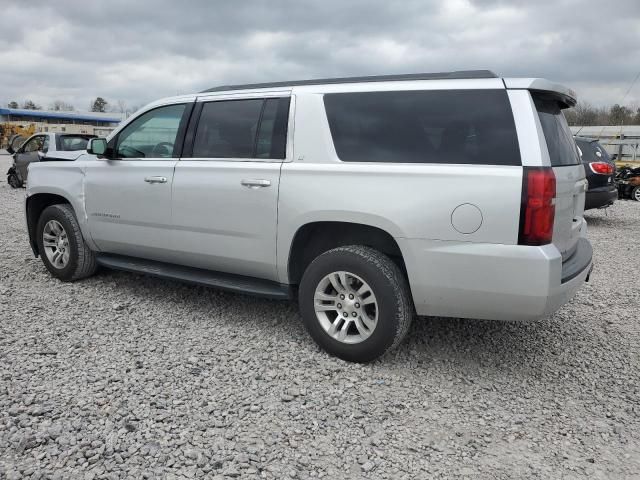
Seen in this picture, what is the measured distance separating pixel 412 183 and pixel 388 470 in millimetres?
1650

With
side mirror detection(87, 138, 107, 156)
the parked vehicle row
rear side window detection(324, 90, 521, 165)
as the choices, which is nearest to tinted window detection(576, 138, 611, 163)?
the parked vehicle row

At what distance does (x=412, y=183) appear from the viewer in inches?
131

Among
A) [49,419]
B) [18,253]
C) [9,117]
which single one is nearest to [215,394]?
[49,419]

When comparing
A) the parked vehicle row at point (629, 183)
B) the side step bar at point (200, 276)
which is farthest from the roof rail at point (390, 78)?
the parked vehicle row at point (629, 183)

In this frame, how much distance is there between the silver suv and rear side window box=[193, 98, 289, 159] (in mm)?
12

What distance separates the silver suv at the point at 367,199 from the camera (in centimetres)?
313

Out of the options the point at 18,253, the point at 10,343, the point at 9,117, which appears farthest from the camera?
the point at 9,117

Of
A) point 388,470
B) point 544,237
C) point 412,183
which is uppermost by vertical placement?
point 412,183

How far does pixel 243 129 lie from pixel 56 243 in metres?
2.67

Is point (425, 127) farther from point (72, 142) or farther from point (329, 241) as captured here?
point (72, 142)

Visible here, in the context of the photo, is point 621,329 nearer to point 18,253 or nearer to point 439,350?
point 439,350

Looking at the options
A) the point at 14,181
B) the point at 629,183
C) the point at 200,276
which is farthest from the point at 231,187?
the point at 14,181

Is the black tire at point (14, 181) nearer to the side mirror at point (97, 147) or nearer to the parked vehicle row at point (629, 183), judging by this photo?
the side mirror at point (97, 147)

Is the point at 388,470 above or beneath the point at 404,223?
beneath
